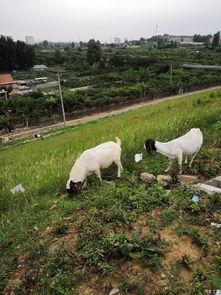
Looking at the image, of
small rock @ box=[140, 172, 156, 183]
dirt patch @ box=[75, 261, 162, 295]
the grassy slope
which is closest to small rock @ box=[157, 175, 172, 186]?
small rock @ box=[140, 172, 156, 183]

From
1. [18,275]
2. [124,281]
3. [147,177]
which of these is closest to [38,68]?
[147,177]

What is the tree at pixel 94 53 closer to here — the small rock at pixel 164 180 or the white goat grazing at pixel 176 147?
the white goat grazing at pixel 176 147

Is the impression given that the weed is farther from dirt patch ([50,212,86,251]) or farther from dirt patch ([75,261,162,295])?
dirt patch ([50,212,86,251])

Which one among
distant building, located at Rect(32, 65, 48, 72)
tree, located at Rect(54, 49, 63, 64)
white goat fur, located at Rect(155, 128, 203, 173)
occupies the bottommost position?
distant building, located at Rect(32, 65, 48, 72)

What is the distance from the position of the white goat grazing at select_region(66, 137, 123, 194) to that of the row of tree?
6947cm

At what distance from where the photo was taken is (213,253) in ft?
9.74

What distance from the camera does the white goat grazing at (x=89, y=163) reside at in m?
4.69

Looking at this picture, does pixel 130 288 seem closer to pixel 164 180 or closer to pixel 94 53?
pixel 164 180

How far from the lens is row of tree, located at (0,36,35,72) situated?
2547 inches

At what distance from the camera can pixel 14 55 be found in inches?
2618

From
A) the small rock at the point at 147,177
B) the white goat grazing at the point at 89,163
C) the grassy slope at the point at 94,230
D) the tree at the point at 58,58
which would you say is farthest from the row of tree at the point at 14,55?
the small rock at the point at 147,177

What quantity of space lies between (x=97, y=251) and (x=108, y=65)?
229ft

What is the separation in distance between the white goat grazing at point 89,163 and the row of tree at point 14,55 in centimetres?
6947

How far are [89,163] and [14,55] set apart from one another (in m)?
71.2
